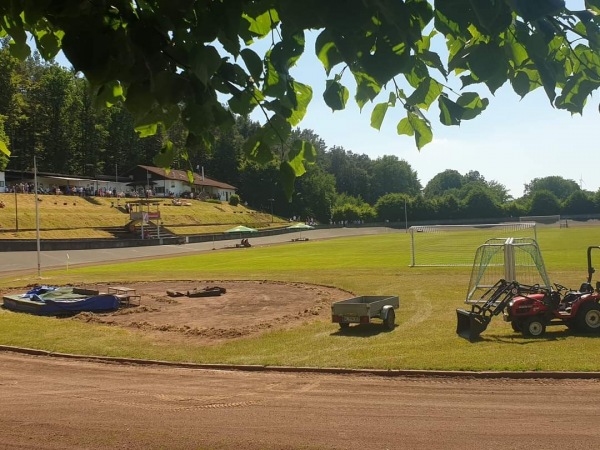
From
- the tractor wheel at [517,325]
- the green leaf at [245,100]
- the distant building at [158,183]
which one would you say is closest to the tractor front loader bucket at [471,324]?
the tractor wheel at [517,325]

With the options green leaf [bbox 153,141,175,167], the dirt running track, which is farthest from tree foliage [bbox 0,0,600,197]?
the dirt running track

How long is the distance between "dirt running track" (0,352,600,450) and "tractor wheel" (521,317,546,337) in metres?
4.19

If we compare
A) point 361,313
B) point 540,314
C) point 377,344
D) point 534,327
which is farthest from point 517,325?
point 361,313

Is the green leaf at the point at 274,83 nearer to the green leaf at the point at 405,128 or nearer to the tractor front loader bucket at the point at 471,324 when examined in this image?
the green leaf at the point at 405,128

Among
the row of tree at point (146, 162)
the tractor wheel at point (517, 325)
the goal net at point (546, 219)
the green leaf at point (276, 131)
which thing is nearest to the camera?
the green leaf at point (276, 131)

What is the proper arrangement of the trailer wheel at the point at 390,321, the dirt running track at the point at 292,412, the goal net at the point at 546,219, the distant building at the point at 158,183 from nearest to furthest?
the dirt running track at the point at 292,412 → the trailer wheel at the point at 390,321 → the distant building at the point at 158,183 → the goal net at the point at 546,219

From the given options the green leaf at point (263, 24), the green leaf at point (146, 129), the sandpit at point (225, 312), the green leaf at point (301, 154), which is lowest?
the sandpit at point (225, 312)

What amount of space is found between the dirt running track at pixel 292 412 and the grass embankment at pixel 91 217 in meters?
49.7

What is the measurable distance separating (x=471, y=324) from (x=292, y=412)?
22.6 ft

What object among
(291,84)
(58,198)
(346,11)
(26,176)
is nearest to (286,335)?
(291,84)

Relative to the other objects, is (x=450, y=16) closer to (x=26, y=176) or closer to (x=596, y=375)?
(x=596, y=375)

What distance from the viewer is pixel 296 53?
3.25 m

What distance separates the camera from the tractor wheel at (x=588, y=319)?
44.5 feet

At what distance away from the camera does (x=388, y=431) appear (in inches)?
285
